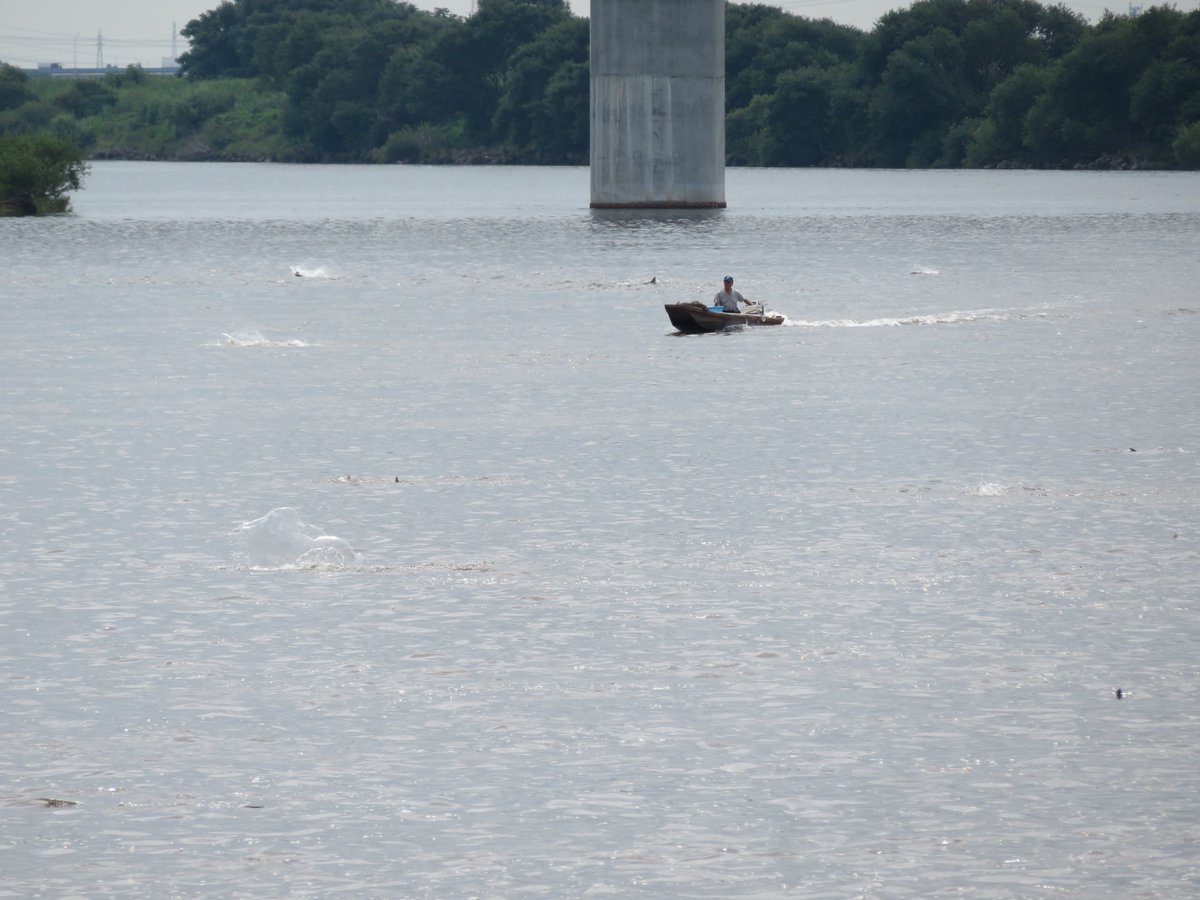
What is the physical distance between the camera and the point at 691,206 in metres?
116

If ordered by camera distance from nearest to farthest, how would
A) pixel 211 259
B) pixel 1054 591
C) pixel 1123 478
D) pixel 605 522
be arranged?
pixel 1054 591 < pixel 605 522 < pixel 1123 478 < pixel 211 259

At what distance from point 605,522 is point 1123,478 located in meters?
7.32

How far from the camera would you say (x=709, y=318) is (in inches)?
2039

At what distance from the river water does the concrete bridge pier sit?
6215 centimetres

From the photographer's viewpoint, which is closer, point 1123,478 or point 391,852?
point 391,852

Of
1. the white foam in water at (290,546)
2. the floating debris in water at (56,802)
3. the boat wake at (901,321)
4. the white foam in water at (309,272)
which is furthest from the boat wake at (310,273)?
the floating debris in water at (56,802)

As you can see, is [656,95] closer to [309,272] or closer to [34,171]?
[34,171]

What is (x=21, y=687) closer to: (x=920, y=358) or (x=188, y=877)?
(x=188, y=877)

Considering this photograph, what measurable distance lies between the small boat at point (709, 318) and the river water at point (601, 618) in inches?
26.7

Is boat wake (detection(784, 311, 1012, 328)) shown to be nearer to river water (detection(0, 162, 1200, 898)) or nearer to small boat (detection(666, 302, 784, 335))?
small boat (detection(666, 302, 784, 335))

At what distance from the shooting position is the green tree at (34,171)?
392 ft

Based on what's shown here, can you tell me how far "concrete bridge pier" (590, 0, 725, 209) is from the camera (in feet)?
366

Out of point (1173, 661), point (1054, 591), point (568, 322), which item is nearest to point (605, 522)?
point (1054, 591)

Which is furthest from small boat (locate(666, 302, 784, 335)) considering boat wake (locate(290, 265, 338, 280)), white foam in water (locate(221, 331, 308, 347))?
boat wake (locate(290, 265, 338, 280))
